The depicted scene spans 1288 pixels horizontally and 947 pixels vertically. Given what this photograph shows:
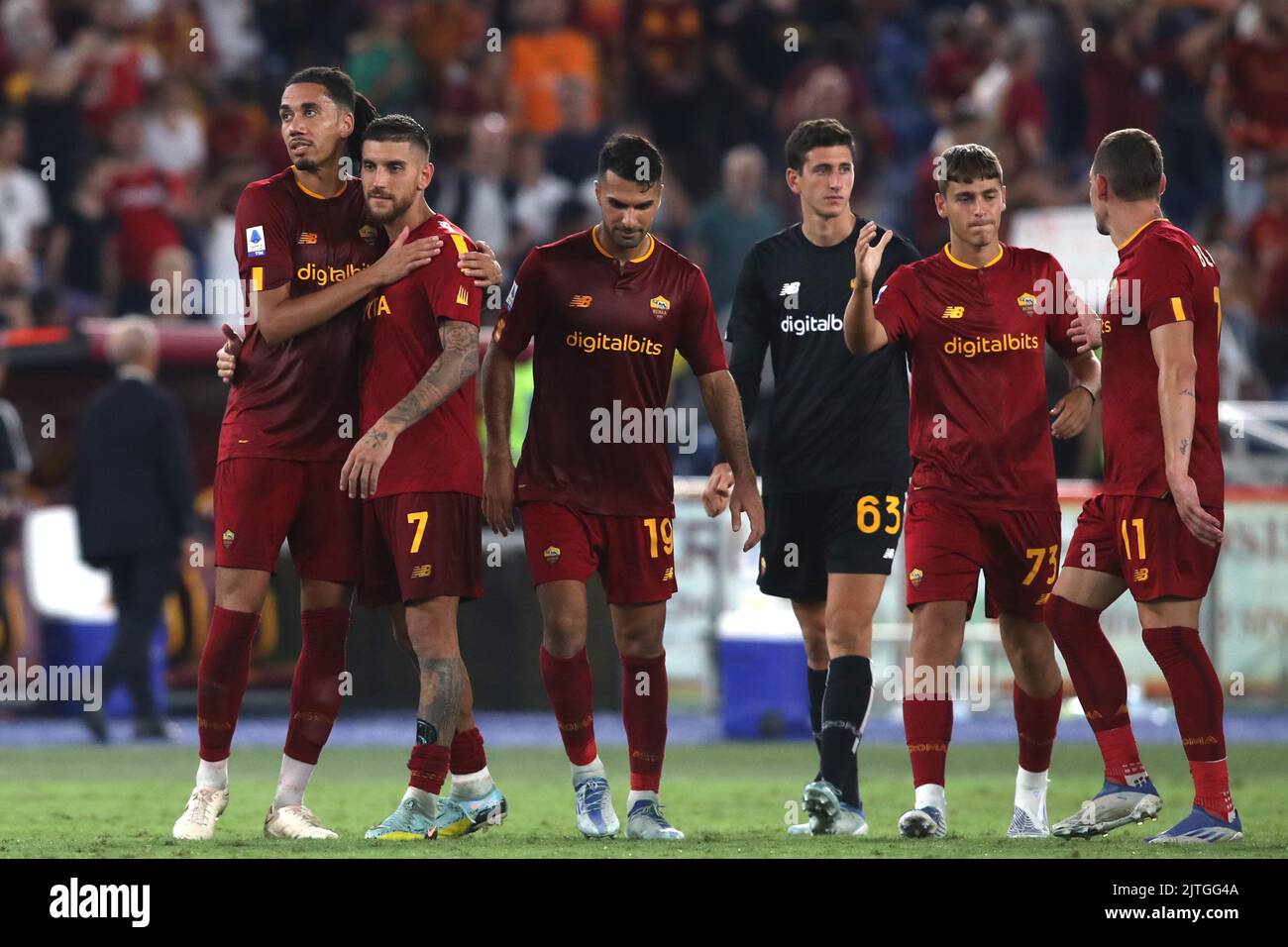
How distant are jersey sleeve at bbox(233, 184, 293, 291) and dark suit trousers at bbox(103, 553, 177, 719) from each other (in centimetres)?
611

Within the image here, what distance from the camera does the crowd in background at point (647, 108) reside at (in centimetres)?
1722

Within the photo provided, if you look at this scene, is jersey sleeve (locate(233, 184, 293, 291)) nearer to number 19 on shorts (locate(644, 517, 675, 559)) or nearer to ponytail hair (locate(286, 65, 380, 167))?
ponytail hair (locate(286, 65, 380, 167))

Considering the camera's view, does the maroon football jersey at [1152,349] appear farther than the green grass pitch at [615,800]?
Yes

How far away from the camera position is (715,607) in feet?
47.5

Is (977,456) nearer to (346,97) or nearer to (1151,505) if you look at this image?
(1151,505)

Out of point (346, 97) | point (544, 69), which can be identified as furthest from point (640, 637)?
point (544, 69)

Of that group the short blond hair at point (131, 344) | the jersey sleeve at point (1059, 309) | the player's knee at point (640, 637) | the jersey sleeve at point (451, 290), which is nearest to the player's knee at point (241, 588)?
the jersey sleeve at point (451, 290)

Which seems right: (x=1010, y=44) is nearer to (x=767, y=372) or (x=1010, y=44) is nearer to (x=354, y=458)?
(x=767, y=372)

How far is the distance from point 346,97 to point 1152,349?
303 cm

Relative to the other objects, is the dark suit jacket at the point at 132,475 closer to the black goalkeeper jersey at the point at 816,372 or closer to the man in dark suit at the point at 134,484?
the man in dark suit at the point at 134,484

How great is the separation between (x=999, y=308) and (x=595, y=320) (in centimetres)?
151

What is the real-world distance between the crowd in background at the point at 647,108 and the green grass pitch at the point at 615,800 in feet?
17.3

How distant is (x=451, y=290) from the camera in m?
7.52
